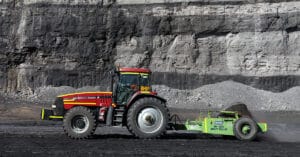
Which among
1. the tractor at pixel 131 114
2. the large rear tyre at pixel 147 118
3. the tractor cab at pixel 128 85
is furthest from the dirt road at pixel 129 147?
the tractor cab at pixel 128 85

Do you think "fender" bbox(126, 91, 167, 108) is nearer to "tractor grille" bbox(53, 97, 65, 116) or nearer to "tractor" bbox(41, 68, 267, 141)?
"tractor" bbox(41, 68, 267, 141)

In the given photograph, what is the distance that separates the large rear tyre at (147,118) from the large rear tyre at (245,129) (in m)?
2.22

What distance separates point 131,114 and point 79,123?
160cm

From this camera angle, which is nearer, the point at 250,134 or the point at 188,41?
the point at 250,134

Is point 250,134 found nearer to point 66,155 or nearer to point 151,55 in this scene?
point 66,155

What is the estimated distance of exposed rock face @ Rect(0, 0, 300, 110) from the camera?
32.2 metres

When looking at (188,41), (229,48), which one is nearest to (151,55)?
(188,41)

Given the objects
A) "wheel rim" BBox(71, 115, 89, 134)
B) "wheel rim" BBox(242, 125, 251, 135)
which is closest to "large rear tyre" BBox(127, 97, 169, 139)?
"wheel rim" BBox(71, 115, 89, 134)

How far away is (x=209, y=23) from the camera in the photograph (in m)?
33.3

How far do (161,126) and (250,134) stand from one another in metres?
2.76

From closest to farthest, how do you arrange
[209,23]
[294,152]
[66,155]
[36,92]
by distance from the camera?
[66,155]
[294,152]
[36,92]
[209,23]

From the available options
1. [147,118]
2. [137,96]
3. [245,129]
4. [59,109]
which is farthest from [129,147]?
[245,129]

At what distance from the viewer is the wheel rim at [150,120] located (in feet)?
44.7

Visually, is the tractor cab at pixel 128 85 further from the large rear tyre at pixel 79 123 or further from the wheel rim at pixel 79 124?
the wheel rim at pixel 79 124
